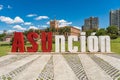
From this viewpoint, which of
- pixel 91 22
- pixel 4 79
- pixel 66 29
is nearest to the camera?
pixel 4 79

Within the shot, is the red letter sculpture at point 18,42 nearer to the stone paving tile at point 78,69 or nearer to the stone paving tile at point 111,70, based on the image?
the stone paving tile at point 78,69

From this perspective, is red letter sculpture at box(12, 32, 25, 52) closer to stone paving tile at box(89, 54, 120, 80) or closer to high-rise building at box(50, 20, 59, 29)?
stone paving tile at box(89, 54, 120, 80)

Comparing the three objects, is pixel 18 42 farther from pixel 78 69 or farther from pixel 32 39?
pixel 78 69

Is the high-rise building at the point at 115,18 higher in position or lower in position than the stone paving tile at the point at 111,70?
higher

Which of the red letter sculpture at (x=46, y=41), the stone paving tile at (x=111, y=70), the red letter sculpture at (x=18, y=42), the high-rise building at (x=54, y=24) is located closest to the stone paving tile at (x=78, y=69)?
the stone paving tile at (x=111, y=70)

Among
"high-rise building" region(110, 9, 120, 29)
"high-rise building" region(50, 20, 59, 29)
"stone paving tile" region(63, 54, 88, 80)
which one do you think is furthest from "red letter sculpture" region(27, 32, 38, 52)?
"high-rise building" region(110, 9, 120, 29)

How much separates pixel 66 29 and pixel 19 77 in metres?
91.9

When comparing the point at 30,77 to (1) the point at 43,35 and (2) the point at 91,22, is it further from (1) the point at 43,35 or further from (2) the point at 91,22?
(2) the point at 91,22

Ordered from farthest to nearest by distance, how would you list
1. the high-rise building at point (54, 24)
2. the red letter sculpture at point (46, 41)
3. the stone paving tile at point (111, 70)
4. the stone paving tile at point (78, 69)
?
the high-rise building at point (54, 24), the red letter sculpture at point (46, 41), the stone paving tile at point (111, 70), the stone paving tile at point (78, 69)

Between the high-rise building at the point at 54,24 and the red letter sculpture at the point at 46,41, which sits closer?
the red letter sculpture at the point at 46,41

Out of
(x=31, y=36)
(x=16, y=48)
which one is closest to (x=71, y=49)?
(x=31, y=36)

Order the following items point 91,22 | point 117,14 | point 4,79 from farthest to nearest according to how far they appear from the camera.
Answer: point 91,22, point 117,14, point 4,79

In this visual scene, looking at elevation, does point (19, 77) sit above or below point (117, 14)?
below

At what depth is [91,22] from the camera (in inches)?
7264
